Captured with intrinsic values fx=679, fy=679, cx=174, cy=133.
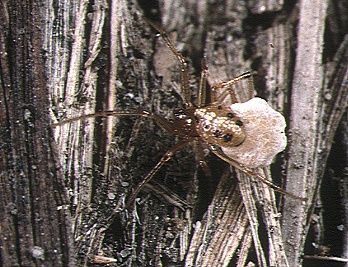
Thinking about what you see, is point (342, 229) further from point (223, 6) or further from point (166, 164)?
point (223, 6)

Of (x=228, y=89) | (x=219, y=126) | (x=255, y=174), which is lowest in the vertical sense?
(x=255, y=174)

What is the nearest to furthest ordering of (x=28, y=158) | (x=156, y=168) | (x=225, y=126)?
1. (x=28, y=158)
2. (x=156, y=168)
3. (x=225, y=126)

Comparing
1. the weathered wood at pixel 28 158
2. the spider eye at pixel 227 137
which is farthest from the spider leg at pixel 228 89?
the weathered wood at pixel 28 158

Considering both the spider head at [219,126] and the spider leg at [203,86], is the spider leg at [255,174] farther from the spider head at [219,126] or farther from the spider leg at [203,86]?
the spider leg at [203,86]

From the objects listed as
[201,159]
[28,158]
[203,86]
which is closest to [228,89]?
[203,86]

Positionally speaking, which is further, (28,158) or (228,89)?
(228,89)

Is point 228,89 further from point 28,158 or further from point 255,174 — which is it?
point 28,158

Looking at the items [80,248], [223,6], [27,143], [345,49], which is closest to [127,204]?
[80,248]
